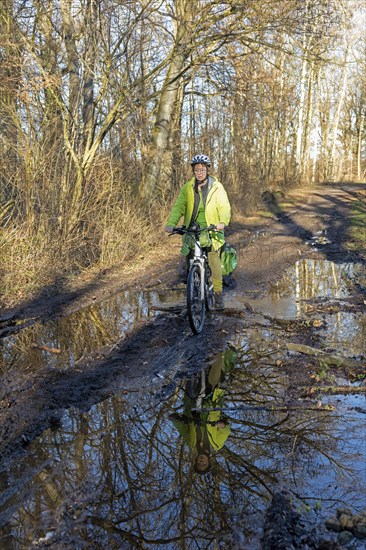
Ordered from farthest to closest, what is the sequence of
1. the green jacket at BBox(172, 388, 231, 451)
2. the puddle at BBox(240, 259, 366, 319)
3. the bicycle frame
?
1. the puddle at BBox(240, 259, 366, 319)
2. the bicycle frame
3. the green jacket at BBox(172, 388, 231, 451)

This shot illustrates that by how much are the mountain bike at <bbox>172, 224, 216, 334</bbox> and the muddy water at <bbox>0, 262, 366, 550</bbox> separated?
→ 125cm

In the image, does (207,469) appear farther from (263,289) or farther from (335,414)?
(263,289)

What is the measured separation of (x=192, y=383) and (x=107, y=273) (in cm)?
615

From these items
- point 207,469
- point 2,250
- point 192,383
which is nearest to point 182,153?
point 2,250

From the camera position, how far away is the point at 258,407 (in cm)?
483

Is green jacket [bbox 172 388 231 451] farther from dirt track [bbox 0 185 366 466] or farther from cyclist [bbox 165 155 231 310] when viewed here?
cyclist [bbox 165 155 231 310]

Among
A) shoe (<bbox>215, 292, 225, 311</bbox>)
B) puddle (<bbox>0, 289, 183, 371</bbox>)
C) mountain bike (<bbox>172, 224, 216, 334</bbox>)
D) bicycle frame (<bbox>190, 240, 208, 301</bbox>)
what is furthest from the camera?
shoe (<bbox>215, 292, 225, 311</bbox>)

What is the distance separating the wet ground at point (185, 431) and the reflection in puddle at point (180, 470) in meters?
0.01

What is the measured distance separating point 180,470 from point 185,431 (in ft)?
1.95

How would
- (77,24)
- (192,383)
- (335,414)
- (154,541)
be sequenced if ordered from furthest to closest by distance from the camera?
(77,24), (192,383), (335,414), (154,541)

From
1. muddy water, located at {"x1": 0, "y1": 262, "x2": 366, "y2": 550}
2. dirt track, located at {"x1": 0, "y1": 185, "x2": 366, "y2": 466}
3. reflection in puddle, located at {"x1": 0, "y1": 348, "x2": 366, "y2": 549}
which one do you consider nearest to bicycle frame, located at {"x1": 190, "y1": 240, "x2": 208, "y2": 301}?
dirt track, located at {"x1": 0, "y1": 185, "x2": 366, "y2": 466}

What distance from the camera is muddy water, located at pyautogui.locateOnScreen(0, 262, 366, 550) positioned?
3227 mm

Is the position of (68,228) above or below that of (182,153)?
below

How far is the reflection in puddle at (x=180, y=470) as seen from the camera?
3.23m
